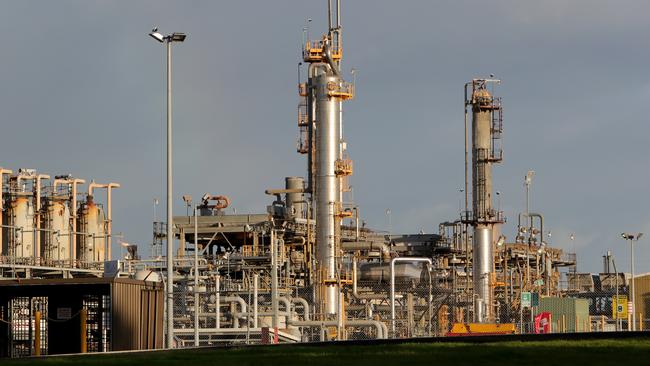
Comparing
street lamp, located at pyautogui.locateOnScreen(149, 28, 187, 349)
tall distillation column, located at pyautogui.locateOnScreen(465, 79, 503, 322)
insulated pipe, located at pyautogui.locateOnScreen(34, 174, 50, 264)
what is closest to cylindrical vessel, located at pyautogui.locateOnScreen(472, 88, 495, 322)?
tall distillation column, located at pyautogui.locateOnScreen(465, 79, 503, 322)

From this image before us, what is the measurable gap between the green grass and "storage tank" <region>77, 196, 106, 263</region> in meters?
48.5

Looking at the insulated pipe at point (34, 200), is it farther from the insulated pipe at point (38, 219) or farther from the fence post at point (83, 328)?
the fence post at point (83, 328)

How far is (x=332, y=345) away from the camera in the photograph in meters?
33.2

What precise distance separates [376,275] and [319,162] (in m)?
8.97

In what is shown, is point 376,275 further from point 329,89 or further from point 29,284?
point 29,284

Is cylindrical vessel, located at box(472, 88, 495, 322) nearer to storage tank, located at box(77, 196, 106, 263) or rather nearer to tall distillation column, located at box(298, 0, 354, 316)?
tall distillation column, located at box(298, 0, 354, 316)

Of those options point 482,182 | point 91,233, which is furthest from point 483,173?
point 91,233

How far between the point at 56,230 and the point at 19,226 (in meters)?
3.03

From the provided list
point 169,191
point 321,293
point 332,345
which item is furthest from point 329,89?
point 332,345

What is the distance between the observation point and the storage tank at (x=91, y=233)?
7944 cm

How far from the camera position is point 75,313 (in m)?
40.6

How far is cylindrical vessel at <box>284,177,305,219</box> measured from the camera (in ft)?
263

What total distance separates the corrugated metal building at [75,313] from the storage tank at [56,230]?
3331 centimetres

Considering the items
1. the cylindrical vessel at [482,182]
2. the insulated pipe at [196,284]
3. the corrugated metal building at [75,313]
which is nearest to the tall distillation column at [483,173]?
the cylindrical vessel at [482,182]
